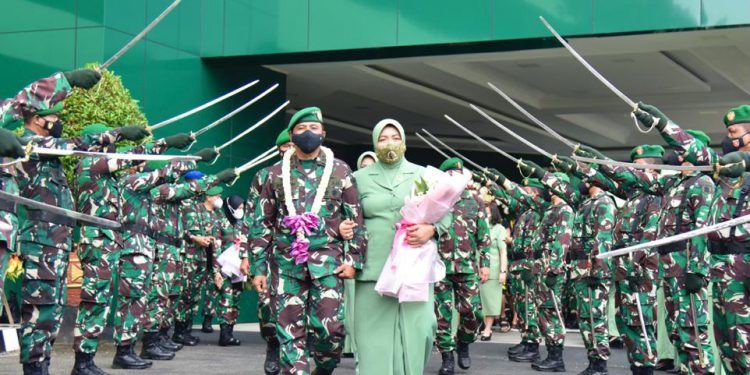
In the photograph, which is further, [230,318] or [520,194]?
[230,318]

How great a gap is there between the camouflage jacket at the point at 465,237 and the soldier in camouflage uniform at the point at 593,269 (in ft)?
3.02

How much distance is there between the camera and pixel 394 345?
7.41 meters

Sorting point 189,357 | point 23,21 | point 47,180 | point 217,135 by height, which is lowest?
point 189,357

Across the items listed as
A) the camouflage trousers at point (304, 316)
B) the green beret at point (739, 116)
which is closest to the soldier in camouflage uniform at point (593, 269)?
the green beret at point (739, 116)

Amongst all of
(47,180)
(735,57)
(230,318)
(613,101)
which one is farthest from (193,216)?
(613,101)

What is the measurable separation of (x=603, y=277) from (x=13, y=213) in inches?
215

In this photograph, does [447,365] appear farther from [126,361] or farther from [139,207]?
[139,207]

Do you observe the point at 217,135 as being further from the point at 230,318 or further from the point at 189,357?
the point at 189,357

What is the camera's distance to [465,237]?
1086 cm

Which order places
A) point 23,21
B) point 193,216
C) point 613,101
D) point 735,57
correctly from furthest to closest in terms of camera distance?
point 613,101 → point 735,57 → point 23,21 → point 193,216

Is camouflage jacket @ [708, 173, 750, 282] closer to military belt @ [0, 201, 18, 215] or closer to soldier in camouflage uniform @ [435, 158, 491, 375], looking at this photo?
soldier in camouflage uniform @ [435, 158, 491, 375]

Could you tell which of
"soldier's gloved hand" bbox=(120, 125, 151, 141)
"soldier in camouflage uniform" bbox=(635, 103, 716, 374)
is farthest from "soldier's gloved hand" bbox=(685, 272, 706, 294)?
"soldier's gloved hand" bbox=(120, 125, 151, 141)

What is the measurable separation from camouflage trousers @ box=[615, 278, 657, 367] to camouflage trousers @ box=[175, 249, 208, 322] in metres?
5.97

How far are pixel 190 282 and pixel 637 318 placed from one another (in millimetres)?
6451
